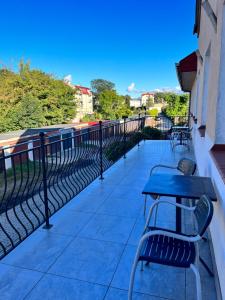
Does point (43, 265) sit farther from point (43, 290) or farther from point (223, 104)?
point (223, 104)

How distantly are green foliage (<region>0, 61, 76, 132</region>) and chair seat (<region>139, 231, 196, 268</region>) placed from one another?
22051 mm

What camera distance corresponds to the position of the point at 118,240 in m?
2.21

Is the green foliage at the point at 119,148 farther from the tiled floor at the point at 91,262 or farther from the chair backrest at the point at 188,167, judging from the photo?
the chair backrest at the point at 188,167

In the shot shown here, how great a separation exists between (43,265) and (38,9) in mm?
21212

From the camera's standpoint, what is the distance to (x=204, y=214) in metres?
1.27

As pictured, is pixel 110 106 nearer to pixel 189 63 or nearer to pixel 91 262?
pixel 189 63

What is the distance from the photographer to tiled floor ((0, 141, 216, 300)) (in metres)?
1.58

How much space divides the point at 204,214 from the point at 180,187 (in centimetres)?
62

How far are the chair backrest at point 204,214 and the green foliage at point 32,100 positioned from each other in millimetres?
22210

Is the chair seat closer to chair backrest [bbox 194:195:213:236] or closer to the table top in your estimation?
chair backrest [bbox 194:195:213:236]

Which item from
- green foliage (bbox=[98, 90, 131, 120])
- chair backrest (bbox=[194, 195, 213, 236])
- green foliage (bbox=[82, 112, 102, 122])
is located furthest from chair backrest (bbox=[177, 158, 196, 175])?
green foliage (bbox=[98, 90, 131, 120])

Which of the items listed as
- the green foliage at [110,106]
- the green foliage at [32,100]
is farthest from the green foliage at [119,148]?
the green foliage at [110,106]

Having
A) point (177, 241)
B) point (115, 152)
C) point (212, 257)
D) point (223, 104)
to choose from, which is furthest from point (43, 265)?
point (115, 152)

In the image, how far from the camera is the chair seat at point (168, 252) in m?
1.28
